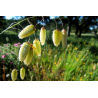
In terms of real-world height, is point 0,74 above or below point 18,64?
below

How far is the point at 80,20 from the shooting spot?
3127 mm

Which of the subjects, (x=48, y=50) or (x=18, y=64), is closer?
(x=18, y=64)

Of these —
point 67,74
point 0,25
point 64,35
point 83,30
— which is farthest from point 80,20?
point 64,35

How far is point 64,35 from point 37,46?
96 millimetres

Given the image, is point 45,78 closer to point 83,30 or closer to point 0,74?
point 0,74

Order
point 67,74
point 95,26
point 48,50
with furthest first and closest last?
point 95,26 < point 48,50 < point 67,74

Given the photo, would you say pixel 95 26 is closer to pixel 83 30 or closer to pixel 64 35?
pixel 83 30

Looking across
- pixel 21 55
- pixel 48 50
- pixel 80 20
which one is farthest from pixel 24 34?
pixel 80 20

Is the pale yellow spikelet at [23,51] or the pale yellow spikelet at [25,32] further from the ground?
the pale yellow spikelet at [25,32]

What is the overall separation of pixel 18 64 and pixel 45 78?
0.38 metres

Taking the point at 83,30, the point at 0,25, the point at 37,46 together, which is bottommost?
the point at 37,46

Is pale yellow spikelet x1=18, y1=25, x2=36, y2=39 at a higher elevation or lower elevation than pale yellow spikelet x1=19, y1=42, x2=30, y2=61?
higher

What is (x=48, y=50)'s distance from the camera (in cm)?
156

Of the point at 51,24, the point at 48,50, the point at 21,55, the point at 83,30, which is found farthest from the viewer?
the point at 83,30
